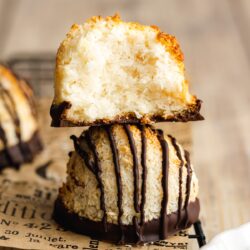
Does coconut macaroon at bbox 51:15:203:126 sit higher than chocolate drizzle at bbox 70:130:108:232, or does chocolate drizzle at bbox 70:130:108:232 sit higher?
coconut macaroon at bbox 51:15:203:126

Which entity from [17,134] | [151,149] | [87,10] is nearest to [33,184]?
[17,134]

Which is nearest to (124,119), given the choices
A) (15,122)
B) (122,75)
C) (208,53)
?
(122,75)

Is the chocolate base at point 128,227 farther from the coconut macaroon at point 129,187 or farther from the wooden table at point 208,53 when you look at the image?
the wooden table at point 208,53

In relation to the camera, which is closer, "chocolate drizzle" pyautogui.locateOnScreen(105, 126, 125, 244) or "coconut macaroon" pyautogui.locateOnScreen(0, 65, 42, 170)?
"chocolate drizzle" pyautogui.locateOnScreen(105, 126, 125, 244)

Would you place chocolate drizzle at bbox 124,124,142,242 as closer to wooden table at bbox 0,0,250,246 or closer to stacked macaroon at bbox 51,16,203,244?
stacked macaroon at bbox 51,16,203,244

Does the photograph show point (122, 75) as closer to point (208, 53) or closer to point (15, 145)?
point (15, 145)

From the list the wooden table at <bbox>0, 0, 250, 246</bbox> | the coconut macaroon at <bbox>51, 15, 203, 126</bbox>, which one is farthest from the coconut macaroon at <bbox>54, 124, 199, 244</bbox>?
the wooden table at <bbox>0, 0, 250, 246</bbox>
